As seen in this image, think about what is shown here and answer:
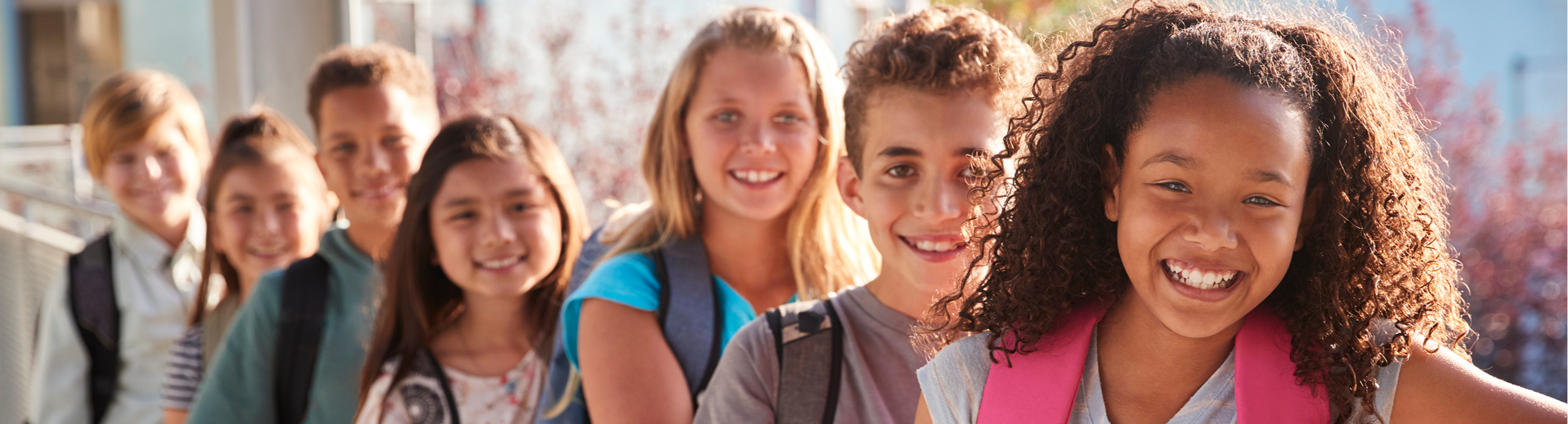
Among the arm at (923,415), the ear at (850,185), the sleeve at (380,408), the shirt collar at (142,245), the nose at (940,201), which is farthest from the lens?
the shirt collar at (142,245)

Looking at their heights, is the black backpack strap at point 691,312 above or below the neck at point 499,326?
above

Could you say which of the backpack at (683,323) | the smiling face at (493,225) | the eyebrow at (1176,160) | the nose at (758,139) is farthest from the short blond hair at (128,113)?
the eyebrow at (1176,160)

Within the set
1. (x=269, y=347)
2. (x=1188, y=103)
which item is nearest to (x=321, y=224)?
(x=269, y=347)

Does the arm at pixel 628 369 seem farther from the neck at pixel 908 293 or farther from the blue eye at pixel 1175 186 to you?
the blue eye at pixel 1175 186

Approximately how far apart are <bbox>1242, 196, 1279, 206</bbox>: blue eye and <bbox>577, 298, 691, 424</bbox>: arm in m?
→ 1.13

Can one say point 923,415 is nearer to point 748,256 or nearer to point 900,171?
point 900,171

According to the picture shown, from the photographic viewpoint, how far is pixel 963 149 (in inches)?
71.5

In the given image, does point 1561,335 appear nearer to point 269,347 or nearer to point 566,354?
point 566,354

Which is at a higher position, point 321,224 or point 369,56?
point 369,56

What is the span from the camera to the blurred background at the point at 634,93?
11.4 ft

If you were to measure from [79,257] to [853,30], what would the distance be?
3.79 meters

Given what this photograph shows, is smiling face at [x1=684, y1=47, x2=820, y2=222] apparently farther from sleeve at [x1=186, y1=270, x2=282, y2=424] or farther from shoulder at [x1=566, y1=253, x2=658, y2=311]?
sleeve at [x1=186, y1=270, x2=282, y2=424]

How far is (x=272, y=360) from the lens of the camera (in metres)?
2.77

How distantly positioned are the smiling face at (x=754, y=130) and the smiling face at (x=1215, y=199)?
102 cm
